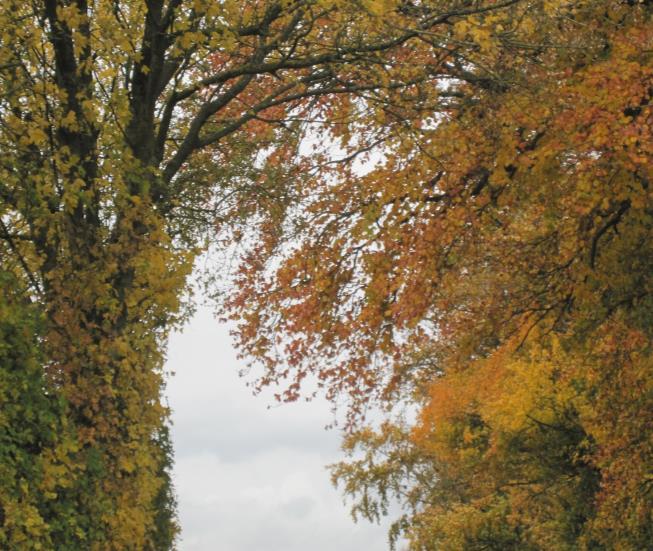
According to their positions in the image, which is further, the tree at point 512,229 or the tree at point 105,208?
the tree at point 512,229

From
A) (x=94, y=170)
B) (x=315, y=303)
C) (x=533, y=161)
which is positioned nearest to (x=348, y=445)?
(x=315, y=303)

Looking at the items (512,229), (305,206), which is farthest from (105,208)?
(512,229)

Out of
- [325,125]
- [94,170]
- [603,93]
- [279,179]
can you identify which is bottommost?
[94,170]

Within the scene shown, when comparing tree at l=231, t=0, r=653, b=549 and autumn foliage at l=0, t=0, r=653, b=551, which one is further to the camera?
tree at l=231, t=0, r=653, b=549

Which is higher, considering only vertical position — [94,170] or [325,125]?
[325,125]

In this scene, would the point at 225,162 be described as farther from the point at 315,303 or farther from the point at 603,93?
the point at 603,93

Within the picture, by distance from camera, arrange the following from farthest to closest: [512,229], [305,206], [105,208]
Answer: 1. [512,229]
2. [305,206]
3. [105,208]

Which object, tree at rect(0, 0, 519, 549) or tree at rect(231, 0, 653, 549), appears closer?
tree at rect(0, 0, 519, 549)

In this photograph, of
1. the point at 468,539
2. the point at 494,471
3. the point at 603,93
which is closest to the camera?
the point at 603,93

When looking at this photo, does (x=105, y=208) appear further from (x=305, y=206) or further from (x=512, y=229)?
(x=512, y=229)

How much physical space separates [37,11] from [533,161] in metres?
6.93

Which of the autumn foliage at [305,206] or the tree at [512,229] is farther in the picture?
the tree at [512,229]

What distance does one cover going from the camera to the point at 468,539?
34906 mm

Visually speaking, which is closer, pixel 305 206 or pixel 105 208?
pixel 105 208
